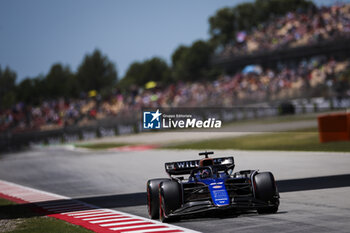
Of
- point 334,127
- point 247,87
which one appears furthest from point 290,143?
point 247,87

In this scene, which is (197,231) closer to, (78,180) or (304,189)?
(304,189)

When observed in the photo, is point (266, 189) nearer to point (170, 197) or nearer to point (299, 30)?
point (170, 197)

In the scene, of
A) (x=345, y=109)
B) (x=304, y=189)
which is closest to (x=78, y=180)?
(x=304, y=189)

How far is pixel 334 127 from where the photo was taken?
2184cm

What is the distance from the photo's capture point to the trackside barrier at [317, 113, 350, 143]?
70.1ft

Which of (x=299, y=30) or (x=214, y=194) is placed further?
(x=299, y=30)

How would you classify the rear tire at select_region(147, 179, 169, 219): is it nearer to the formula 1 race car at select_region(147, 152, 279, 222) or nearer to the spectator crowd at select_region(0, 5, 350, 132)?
the formula 1 race car at select_region(147, 152, 279, 222)

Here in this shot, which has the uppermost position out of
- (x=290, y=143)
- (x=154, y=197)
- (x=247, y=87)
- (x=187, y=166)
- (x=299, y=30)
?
(x=299, y=30)

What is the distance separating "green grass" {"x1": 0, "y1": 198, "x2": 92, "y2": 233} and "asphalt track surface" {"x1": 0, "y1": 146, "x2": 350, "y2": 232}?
1.43 m

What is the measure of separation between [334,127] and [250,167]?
608 cm

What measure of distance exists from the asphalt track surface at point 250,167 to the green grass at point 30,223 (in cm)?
143

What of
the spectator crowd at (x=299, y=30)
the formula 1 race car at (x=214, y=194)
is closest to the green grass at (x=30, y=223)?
the formula 1 race car at (x=214, y=194)

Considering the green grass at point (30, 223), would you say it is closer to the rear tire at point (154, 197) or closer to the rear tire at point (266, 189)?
the rear tire at point (154, 197)

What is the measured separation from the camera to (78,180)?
18516mm
